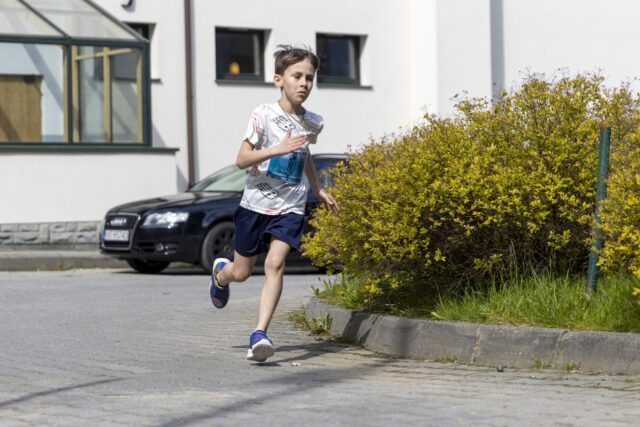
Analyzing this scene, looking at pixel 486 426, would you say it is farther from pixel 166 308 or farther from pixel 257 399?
pixel 166 308

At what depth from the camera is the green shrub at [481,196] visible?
8344mm

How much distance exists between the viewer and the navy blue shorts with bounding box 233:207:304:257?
8.05 metres

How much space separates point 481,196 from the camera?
8312mm

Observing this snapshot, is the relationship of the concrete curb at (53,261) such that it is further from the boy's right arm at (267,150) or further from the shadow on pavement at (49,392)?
the shadow on pavement at (49,392)

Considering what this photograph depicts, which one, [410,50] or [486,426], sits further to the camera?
[410,50]

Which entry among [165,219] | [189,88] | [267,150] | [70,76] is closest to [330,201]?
[267,150]

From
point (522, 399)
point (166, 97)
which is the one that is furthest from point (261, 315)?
point (166, 97)

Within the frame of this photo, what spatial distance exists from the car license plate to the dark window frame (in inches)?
303

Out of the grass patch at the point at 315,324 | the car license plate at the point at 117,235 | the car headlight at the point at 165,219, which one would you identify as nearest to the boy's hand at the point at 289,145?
the grass patch at the point at 315,324

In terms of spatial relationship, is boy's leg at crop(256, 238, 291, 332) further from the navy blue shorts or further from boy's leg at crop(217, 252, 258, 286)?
boy's leg at crop(217, 252, 258, 286)

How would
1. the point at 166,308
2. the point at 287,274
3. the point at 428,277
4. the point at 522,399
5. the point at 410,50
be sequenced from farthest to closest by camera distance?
the point at 410,50, the point at 287,274, the point at 166,308, the point at 428,277, the point at 522,399

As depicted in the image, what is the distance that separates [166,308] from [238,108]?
1307cm

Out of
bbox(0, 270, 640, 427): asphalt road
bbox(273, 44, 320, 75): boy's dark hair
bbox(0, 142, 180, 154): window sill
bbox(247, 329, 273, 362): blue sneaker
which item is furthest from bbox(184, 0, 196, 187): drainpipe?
bbox(247, 329, 273, 362): blue sneaker

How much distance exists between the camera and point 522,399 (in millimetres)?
6383
